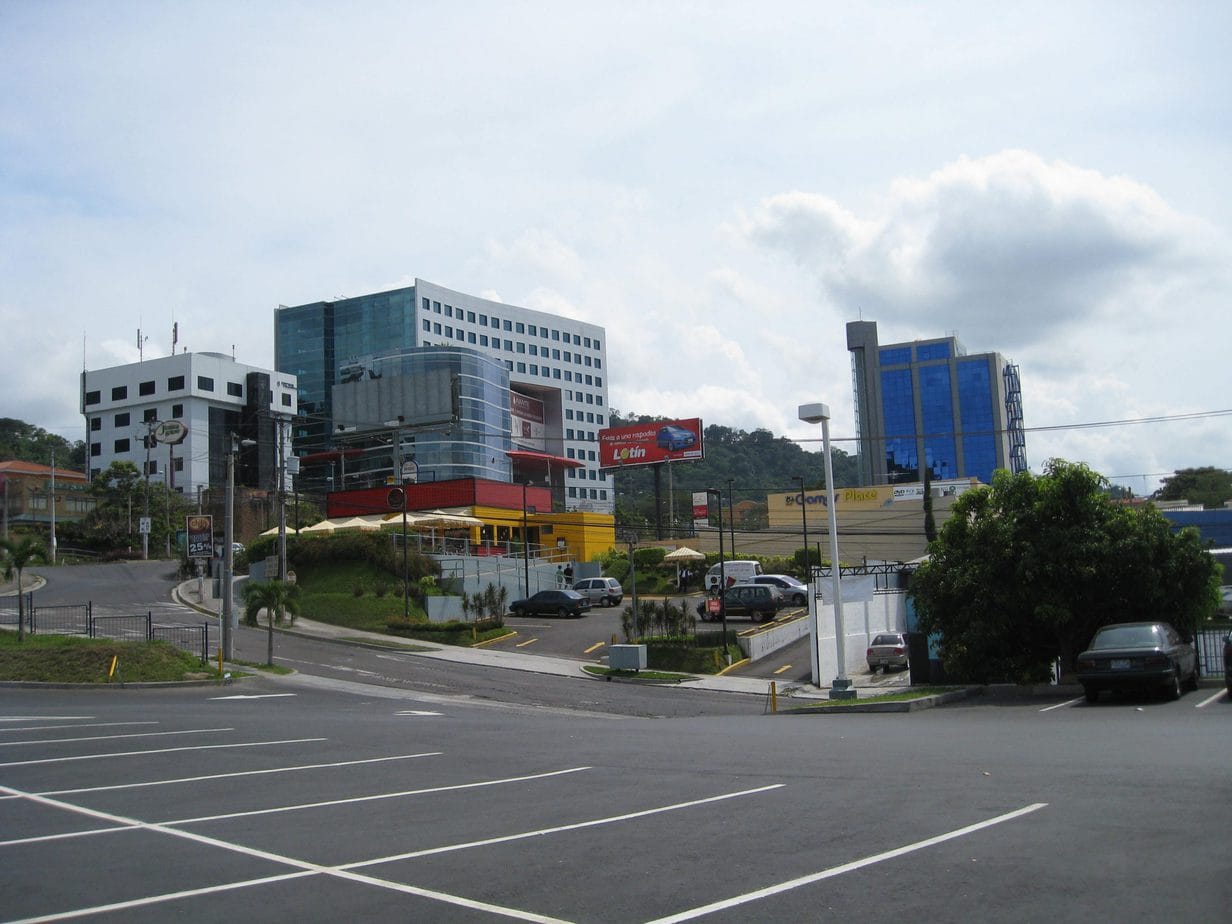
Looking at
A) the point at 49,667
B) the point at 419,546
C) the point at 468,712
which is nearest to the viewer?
the point at 468,712

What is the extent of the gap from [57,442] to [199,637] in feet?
392

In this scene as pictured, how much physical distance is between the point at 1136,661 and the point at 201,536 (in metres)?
Result: 29.4

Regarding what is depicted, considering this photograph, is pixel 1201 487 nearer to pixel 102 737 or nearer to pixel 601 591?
pixel 601 591

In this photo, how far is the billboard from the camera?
8525 centimetres

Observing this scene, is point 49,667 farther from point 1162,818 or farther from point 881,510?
point 881,510

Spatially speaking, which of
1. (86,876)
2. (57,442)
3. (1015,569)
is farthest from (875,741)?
(57,442)

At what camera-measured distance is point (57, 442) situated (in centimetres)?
14088

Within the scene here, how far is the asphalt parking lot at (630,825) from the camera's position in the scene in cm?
617

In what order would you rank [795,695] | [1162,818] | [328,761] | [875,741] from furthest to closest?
[795,695], [875,741], [328,761], [1162,818]

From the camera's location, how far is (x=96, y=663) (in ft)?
88.0

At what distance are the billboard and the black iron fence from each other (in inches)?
1943

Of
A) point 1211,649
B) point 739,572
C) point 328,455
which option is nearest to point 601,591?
point 739,572

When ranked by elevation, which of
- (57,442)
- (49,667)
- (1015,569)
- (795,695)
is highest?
(57,442)

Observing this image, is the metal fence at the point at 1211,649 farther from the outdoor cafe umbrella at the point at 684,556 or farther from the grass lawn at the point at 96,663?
the outdoor cafe umbrella at the point at 684,556
